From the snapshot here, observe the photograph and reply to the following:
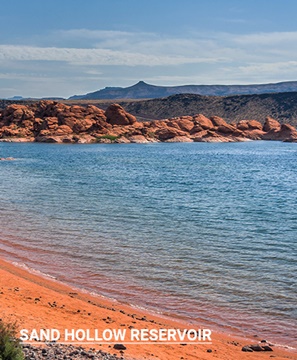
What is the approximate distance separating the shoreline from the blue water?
544 mm

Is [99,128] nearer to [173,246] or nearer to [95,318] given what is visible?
[173,246]

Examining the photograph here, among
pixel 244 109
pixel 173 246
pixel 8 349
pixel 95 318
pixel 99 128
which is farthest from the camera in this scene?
pixel 244 109

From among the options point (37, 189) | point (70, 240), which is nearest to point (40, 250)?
point (70, 240)

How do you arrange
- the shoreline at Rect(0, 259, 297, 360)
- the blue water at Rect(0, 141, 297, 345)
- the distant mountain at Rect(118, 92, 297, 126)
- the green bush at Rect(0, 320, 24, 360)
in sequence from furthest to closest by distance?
the distant mountain at Rect(118, 92, 297, 126) < the blue water at Rect(0, 141, 297, 345) < the shoreline at Rect(0, 259, 297, 360) < the green bush at Rect(0, 320, 24, 360)

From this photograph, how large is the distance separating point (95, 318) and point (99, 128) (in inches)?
3619

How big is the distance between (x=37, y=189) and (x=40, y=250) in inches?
606

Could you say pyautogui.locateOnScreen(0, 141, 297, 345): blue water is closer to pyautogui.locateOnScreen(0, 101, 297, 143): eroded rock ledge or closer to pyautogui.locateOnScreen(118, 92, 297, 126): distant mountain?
pyautogui.locateOnScreen(0, 101, 297, 143): eroded rock ledge

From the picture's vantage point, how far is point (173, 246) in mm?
16219

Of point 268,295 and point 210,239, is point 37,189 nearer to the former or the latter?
point 210,239

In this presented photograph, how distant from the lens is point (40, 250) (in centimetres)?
1602

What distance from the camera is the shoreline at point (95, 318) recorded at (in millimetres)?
8461

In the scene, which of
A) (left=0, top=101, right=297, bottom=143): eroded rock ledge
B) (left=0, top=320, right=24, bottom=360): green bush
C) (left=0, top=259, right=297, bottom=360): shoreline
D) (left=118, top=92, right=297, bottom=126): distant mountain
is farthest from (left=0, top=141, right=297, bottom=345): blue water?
(left=118, top=92, right=297, bottom=126): distant mountain

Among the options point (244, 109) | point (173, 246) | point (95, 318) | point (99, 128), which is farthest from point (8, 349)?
point (244, 109)

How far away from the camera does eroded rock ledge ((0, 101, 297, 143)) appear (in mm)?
98312
